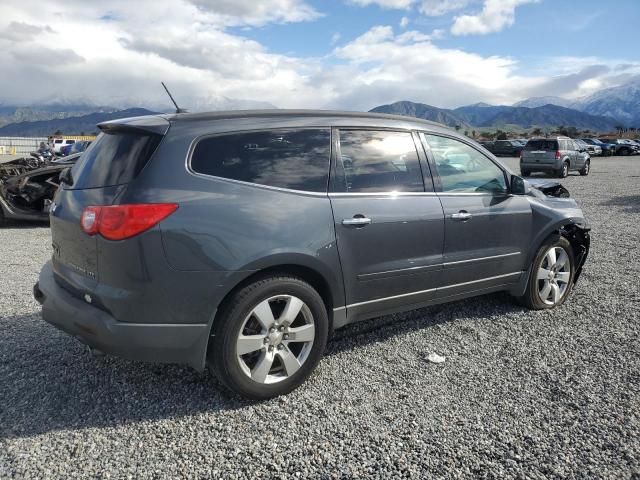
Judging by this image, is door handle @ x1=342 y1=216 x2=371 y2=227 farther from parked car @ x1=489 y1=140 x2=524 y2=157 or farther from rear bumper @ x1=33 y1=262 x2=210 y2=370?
parked car @ x1=489 y1=140 x2=524 y2=157

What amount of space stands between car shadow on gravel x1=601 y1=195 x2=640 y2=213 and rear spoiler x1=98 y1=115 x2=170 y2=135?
1165 cm

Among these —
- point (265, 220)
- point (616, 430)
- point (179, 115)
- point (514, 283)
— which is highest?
point (179, 115)

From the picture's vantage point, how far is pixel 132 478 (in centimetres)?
240

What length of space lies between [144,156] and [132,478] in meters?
1.68

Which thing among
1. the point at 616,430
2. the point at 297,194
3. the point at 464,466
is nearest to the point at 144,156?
the point at 297,194

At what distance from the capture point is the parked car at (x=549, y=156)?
829 inches

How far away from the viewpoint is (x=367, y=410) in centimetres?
301

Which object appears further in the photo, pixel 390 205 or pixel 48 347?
pixel 48 347

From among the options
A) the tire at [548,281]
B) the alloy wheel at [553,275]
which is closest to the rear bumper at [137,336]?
the tire at [548,281]

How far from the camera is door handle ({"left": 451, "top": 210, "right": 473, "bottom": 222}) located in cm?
383

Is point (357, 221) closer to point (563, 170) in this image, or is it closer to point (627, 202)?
point (627, 202)

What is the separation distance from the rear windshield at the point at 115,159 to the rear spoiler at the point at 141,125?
0.08 feet

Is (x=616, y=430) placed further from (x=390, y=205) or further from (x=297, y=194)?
(x=297, y=194)

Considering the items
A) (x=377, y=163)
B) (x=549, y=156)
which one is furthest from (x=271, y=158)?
(x=549, y=156)
